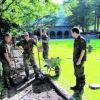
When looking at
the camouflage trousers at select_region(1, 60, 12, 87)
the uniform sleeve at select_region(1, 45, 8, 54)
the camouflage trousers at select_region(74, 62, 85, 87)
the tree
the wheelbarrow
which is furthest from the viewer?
the tree

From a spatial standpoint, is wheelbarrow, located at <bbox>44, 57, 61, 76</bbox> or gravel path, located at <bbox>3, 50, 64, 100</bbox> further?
wheelbarrow, located at <bbox>44, 57, 61, 76</bbox>

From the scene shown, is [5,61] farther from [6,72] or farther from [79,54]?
[79,54]

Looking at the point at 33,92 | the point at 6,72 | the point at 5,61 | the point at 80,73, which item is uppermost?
the point at 5,61

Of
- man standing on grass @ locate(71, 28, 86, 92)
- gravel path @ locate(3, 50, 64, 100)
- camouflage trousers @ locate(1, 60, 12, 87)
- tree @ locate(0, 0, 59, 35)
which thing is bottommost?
gravel path @ locate(3, 50, 64, 100)

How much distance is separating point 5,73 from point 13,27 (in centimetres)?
1531

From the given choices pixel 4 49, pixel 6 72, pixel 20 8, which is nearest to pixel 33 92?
pixel 6 72

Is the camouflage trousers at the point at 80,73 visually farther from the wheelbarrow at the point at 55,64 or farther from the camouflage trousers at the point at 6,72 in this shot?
the wheelbarrow at the point at 55,64

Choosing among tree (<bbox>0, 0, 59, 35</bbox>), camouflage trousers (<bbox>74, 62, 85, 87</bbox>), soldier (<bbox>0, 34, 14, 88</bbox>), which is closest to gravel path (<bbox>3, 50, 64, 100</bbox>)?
soldier (<bbox>0, 34, 14, 88</bbox>)

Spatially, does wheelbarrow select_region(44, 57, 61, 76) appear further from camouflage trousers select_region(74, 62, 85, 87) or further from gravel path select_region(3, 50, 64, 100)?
camouflage trousers select_region(74, 62, 85, 87)

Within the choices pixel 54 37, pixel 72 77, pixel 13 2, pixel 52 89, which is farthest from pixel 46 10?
pixel 54 37

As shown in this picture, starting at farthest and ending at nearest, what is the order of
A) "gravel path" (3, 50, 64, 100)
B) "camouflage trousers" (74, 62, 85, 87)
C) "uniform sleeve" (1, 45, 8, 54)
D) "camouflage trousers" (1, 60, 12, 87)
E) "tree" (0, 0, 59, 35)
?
"tree" (0, 0, 59, 35) < "camouflage trousers" (1, 60, 12, 87) < "uniform sleeve" (1, 45, 8, 54) < "camouflage trousers" (74, 62, 85, 87) < "gravel path" (3, 50, 64, 100)

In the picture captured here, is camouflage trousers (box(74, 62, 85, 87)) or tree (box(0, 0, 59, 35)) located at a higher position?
tree (box(0, 0, 59, 35))

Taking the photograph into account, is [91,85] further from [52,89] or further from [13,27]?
[13,27]

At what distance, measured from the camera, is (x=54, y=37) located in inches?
3880
